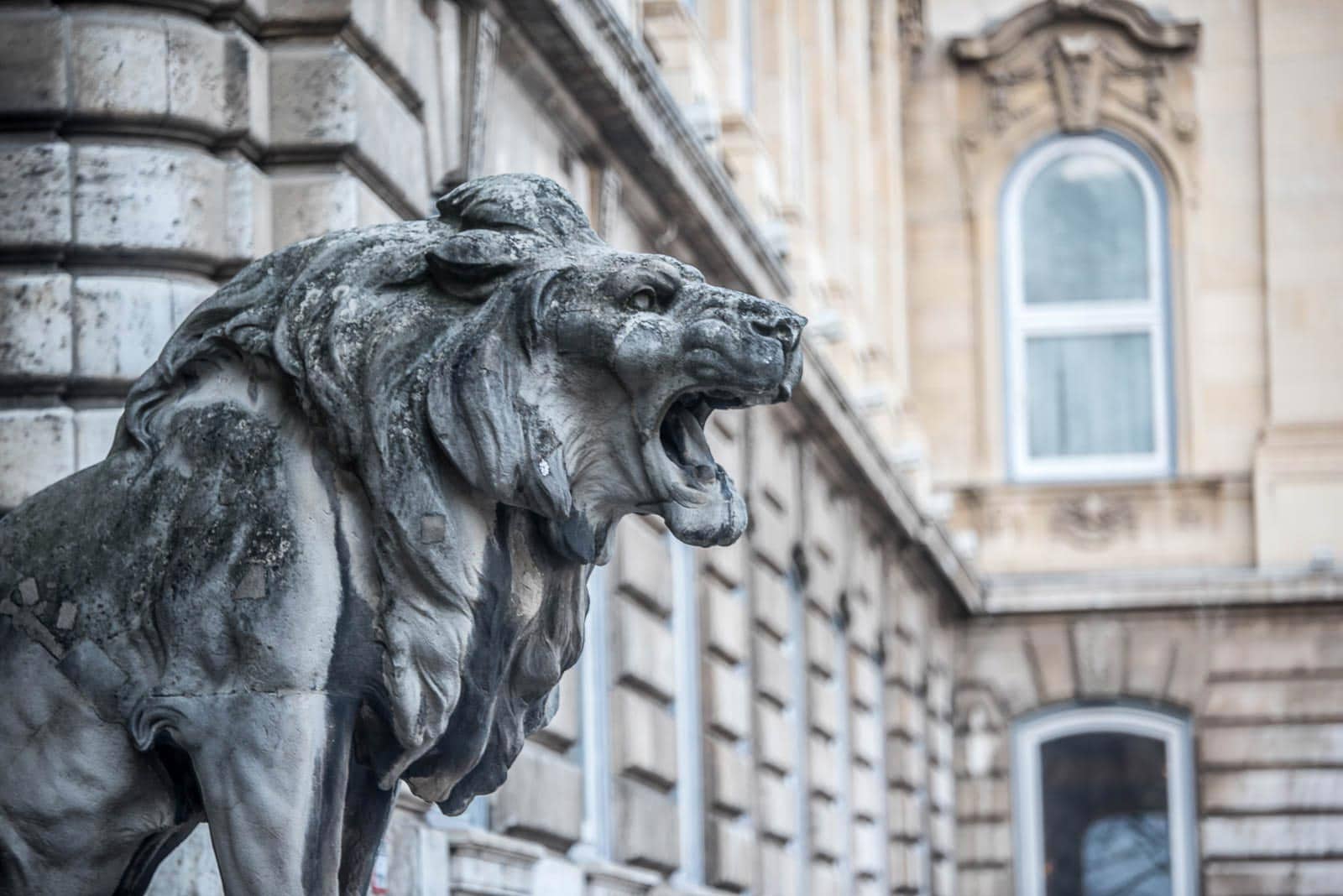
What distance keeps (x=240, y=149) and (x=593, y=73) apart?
3735mm

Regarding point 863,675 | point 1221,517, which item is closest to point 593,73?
point 863,675

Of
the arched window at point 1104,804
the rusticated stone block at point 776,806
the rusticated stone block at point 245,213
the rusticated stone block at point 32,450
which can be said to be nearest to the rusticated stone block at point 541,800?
the rusticated stone block at point 245,213

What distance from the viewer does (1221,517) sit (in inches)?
974

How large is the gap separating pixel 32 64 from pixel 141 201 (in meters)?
0.42

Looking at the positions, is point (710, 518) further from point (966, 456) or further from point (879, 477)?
point (966, 456)

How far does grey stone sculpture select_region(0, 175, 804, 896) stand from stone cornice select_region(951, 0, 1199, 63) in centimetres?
2188

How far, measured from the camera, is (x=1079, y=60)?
84.6ft

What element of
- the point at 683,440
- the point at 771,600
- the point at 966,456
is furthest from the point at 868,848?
the point at 683,440

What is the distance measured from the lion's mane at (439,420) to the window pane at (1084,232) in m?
22.0

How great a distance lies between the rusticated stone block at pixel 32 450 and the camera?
6.84m

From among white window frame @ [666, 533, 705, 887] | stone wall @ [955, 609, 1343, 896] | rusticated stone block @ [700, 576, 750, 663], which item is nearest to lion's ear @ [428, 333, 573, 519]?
white window frame @ [666, 533, 705, 887]

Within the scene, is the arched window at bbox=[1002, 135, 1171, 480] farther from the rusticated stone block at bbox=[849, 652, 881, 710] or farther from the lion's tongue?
the lion's tongue

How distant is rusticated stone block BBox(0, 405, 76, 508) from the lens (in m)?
6.84

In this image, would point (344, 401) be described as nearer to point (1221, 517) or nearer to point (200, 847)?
point (200, 847)
